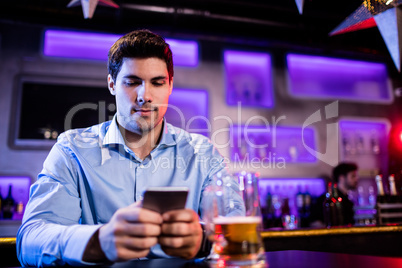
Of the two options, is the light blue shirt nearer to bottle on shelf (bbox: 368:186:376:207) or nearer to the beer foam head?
the beer foam head

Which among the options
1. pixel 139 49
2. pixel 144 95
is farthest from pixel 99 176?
pixel 139 49

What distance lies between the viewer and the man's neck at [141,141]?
1494 mm

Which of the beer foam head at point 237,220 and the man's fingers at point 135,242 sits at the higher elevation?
the beer foam head at point 237,220

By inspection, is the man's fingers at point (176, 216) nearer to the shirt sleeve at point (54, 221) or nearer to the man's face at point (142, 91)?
the shirt sleeve at point (54, 221)

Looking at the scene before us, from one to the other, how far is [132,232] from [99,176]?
0.67 meters

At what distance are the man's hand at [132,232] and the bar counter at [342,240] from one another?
3.08 ft

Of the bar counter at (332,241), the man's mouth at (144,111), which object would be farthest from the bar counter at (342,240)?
the man's mouth at (144,111)

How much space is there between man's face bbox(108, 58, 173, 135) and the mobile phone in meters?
0.70

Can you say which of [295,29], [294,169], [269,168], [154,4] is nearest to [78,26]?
[154,4]

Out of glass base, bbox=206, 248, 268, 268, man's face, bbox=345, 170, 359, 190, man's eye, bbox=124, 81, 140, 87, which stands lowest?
glass base, bbox=206, 248, 268, 268

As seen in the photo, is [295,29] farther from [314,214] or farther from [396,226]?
[396,226]

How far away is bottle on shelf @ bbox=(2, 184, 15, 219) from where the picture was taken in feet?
10.0

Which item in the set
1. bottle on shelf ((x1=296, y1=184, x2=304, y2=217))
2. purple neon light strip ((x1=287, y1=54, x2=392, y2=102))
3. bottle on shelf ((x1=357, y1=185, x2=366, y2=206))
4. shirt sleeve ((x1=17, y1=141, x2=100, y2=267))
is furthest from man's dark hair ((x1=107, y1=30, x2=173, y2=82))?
bottle on shelf ((x1=357, y1=185, x2=366, y2=206))

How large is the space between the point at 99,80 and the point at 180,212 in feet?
9.45
